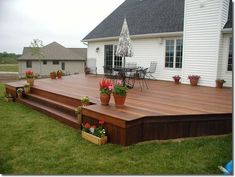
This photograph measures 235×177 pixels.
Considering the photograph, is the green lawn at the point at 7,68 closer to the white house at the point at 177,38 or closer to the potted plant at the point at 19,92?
the white house at the point at 177,38

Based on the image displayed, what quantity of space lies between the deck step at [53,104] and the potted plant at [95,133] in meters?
1.19

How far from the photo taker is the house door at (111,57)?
12.8 metres

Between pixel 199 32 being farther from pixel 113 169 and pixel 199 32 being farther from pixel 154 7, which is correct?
pixel 113 169

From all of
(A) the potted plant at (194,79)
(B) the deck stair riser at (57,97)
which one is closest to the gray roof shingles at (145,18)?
(A) the potted plant at (194,79)

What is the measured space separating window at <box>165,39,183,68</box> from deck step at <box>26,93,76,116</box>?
18.6ft

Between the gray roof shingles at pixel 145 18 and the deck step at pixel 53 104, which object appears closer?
the deck step at pixel 53 104

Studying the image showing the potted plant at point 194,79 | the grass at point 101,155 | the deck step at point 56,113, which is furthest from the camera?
the potted plant at point 194,79

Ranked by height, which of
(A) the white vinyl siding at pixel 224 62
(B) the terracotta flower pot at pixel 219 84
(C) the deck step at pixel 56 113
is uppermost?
(A) the white vinyl siding at pixel 224 62

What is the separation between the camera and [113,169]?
10.7ft

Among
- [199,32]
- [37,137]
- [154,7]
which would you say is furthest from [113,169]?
[154,7]

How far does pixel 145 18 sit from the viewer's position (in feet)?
40.8

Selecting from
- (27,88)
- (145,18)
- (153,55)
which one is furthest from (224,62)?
(27,88)

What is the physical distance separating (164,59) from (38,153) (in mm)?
7881

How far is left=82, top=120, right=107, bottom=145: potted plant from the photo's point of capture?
4.15 meters
